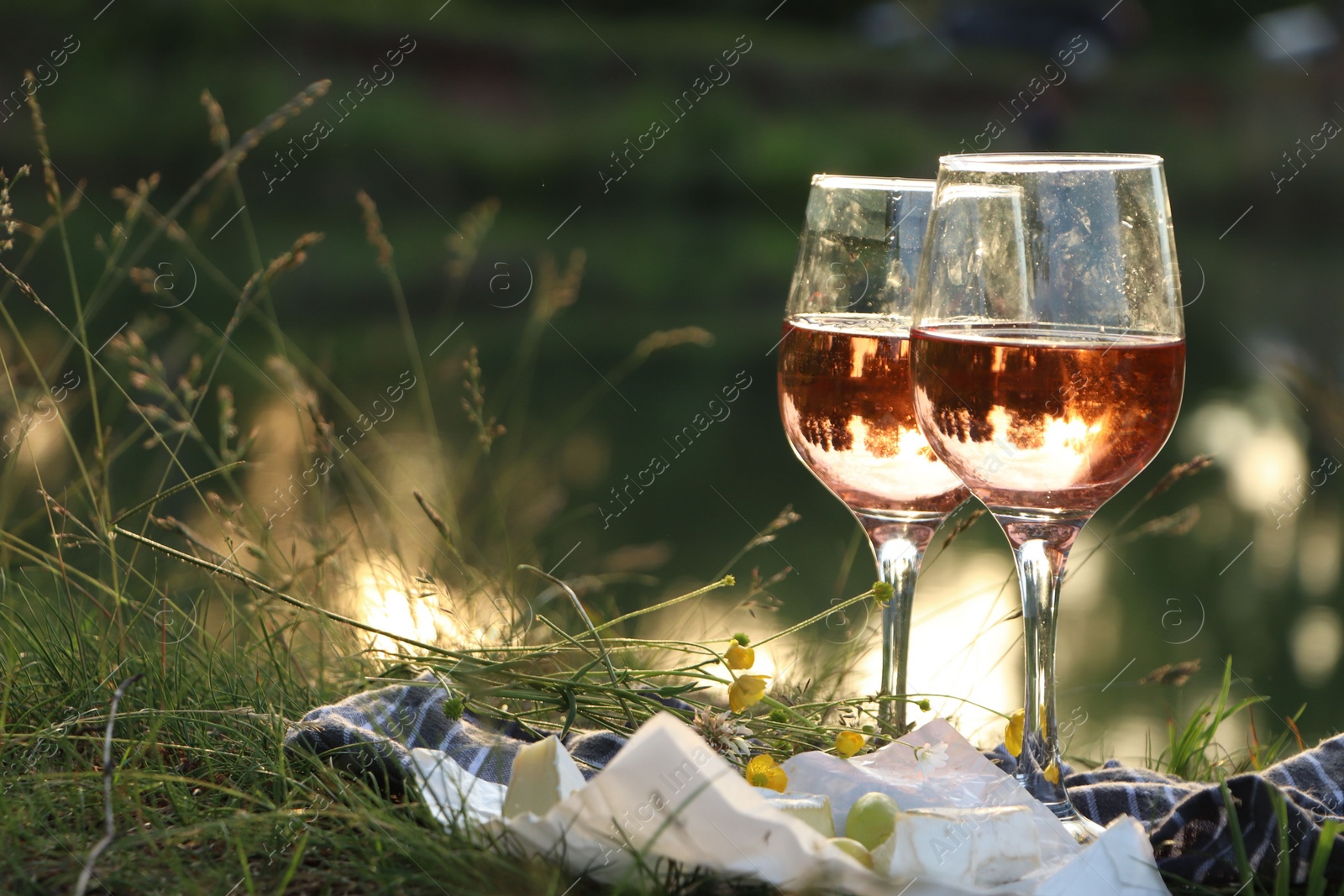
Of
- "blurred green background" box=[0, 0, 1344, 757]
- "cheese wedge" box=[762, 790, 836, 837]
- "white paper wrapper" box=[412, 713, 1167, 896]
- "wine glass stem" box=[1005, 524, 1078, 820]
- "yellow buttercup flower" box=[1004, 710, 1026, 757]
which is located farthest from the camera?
Result: "blurred green background" box=[0, 0, 1344, 757]

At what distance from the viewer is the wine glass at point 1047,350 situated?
934mm

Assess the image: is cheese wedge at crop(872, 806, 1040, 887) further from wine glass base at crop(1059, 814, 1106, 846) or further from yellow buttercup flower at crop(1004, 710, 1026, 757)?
yellow buttercup flower at crop(1004, 710, 1026, 757)

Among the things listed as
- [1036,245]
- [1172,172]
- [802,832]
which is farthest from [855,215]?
[1172,172]

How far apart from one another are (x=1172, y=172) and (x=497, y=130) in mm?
9052

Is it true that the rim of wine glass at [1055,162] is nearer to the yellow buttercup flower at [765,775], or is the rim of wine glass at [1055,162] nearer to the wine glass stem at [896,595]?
the wine glass stem at [896,595]

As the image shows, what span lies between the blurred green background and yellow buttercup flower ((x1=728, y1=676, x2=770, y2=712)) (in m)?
0.64

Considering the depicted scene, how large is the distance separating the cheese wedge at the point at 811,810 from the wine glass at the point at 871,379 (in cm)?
28

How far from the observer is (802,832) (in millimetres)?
753

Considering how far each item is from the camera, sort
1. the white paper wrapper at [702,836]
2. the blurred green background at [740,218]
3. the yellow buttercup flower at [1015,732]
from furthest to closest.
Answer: the blurred green background at [740,218]
the yellow buttercup flower at [1015,732]
the white paper wrapper at [702,836]

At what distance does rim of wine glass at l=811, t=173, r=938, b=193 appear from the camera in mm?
1175

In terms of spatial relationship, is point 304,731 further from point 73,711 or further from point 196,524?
point 196,524

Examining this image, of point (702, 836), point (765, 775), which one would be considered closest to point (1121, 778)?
point (765, 775)

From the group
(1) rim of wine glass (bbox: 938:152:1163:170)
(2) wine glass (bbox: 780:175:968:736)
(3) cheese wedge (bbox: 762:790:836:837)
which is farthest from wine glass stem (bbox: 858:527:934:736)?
(1) rim of wine glass (bbox: 938:152:1163:170)

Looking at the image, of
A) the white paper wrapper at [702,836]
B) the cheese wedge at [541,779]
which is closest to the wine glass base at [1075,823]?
the white paper wrapper at [702,836]
